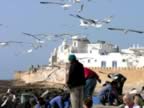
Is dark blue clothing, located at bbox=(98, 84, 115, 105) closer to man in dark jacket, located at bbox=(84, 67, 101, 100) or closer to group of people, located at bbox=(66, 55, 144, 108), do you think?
group of people, located at bbox=(66, 55, 144, 108)

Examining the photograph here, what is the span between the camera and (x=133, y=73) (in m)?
78.6

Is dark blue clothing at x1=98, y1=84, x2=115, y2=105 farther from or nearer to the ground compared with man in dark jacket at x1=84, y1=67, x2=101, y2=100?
nearer to the ground

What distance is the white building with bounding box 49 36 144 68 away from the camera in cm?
9300

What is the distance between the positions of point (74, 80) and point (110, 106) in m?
3.84

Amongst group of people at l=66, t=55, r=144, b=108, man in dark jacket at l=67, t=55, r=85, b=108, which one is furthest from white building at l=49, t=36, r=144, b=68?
man in dark jacket at l=67, t=55, r=85, b=108

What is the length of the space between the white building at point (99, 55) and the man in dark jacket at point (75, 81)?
71.9 m

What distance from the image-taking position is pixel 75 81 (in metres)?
15.2

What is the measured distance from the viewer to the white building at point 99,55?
9300 centimetres

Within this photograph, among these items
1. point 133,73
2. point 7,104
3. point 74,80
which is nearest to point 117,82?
point 74,80

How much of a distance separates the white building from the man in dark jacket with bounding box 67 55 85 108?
71.9 m

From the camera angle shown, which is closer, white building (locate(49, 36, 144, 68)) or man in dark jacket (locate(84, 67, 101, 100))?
man in dark jacket (locate(84, 67, 101, 100))

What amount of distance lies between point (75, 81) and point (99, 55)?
263ft

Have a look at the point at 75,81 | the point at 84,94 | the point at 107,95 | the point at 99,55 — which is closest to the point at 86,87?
the point at 84,94

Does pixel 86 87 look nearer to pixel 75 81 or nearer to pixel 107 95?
pixel 107 95
